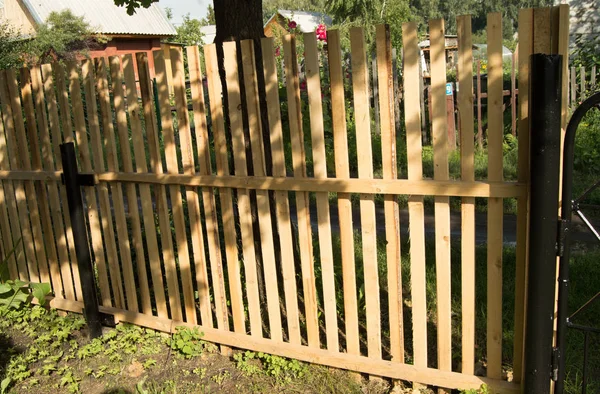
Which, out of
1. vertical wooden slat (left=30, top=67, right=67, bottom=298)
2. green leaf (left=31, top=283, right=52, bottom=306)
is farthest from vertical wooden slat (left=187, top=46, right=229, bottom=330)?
vertical wooden slat (left=30, top=67, right=67, bottom=298)

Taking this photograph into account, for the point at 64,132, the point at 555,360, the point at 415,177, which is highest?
the point at 64,132

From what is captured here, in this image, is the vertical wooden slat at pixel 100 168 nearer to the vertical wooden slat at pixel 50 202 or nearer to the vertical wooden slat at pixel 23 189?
the vertical wooden slat at pixel 50 202

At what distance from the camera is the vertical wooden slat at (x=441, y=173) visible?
277 cm

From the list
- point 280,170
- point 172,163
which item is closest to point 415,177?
point 280,170

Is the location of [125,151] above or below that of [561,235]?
above

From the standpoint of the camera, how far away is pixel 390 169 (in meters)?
3.03

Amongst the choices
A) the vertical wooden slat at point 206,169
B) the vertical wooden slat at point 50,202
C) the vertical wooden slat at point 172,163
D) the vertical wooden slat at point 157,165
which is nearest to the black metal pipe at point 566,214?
the vertical wooden slat at point 206,169

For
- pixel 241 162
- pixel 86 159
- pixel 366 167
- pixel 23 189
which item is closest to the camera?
pixel 366 167

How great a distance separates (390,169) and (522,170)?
2.17ft

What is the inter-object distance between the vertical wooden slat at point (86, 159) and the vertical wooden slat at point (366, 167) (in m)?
2.21

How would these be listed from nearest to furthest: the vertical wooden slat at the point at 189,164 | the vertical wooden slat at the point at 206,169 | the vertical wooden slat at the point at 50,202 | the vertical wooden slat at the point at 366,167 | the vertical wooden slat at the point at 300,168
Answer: the vertical wooden slat at the point at 366,167 → the vertical wooden slat at the point at 300,168 → the vertical wooden slat at the point at 206,169 → the vertical wooden slat at the point at 189,164 → the vertical wooden slat at the point at 50,202

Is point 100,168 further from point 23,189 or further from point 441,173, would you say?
point 441,173

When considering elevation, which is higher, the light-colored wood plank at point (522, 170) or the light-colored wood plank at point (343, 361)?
the light-colored wood plank at point (522, 170)

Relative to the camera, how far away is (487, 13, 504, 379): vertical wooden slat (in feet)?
8.76
